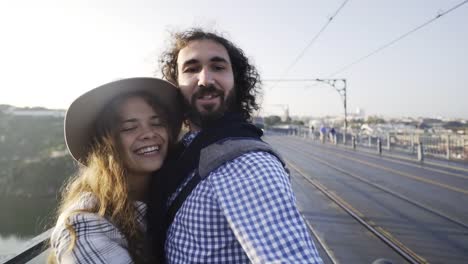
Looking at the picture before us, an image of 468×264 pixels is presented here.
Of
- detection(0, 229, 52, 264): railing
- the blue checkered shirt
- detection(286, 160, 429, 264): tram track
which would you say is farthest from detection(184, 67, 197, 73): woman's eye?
detection(286, 160, 429, 264): tram track

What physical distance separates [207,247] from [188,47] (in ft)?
4.18

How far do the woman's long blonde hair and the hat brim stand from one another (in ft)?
0.13

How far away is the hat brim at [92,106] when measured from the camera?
1930 mm

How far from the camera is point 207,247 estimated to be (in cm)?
135

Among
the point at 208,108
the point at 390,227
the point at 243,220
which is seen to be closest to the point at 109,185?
the point at 208,108

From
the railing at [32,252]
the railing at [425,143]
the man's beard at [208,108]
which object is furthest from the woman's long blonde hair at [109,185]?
the railing at [425,143]

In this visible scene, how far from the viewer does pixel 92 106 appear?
1.96 m

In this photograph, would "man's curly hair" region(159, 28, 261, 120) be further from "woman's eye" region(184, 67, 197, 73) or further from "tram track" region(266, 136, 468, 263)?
"tram track" region(266, 136, 468, 263)

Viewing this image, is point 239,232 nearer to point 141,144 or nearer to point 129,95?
point 141,144

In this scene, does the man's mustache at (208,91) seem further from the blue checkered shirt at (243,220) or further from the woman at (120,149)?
the blue checkered shirt at (243,220)

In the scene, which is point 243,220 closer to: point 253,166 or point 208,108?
point 253,166

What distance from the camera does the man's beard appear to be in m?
1.91

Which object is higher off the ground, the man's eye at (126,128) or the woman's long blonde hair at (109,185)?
the man's eye at (126,128)

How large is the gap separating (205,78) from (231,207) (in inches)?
35.9
